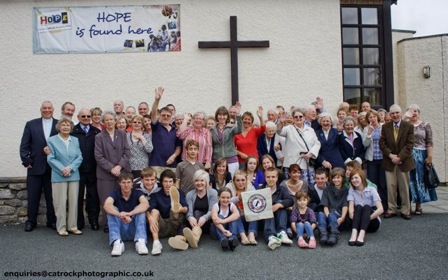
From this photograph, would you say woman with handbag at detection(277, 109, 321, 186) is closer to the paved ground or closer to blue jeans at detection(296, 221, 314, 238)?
blue jeans at detection(296, 221, 314, 238)

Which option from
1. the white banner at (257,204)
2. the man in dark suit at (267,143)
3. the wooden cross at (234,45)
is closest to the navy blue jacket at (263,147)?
the man in dark suit at (267,143)

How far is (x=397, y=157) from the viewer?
6.66 m

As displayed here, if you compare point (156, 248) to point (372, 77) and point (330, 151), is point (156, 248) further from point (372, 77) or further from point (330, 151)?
point (372, 77)

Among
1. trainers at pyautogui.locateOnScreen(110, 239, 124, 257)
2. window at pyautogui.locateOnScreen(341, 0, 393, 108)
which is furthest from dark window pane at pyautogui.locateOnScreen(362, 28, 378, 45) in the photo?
trainers at pyautogui.locateOnScreen(110, 239, 124, 257)

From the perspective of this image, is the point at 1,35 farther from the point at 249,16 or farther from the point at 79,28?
the point at 249,16

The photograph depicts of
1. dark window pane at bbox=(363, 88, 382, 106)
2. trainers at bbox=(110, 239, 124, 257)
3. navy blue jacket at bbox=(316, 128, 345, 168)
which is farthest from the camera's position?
dark window pane at bbox=(363, 88, 382, 106)

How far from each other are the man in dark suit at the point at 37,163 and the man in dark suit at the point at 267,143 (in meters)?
3.27

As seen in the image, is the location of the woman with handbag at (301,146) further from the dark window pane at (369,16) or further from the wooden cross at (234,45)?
the dark window pane at (369,16)

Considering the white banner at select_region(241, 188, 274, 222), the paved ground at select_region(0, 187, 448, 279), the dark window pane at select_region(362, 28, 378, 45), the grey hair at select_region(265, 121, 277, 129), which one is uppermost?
the dark window pane at select_region(362, 28, 378, 45)

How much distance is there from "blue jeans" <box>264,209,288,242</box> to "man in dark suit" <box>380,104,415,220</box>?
2227 millimetres

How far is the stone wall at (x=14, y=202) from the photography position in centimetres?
664

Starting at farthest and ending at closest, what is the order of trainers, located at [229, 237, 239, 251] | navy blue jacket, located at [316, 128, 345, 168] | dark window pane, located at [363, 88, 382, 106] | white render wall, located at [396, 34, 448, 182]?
1. white render wall, located at [396, 34, 448, 182]
2. dark window pane, located at [363, 88, 382, 106]
3. navy blue jacket, located at [316, 128, 345, 168]
4. trainers, located at [229, 237, 239, 251]

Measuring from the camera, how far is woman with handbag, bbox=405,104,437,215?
6910 millimetres

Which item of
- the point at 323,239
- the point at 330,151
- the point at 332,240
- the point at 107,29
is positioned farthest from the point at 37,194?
the point at 330,151
